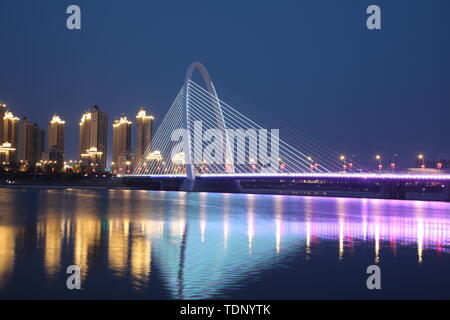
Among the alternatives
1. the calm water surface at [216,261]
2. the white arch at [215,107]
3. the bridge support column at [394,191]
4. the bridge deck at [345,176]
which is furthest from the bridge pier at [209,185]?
the calm water surface at [216,261]

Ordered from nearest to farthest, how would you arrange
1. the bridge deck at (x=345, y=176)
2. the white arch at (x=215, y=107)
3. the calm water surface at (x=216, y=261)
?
the calm water surface at (x=216, y=261) < the bridge deck at (x=345, y=176) < the white arch at (x=215, y=107)

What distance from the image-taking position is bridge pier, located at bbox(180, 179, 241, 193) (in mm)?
69875

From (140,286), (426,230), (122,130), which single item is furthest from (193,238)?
(122,130)

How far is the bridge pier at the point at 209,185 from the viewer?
69.9 metres

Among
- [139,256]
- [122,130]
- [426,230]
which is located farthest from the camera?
[122,130]

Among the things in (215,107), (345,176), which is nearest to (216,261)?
(345,176)

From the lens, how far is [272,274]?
11.8m

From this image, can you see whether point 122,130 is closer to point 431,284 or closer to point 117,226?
point 117,226

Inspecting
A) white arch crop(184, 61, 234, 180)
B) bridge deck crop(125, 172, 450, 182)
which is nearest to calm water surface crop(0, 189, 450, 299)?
bridge deck crop(125, 172, 450, 182)

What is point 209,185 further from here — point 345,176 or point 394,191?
point 345,176

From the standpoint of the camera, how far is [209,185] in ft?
236

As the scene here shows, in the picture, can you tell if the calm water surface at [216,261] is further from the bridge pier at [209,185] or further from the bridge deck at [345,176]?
the bridge pier at [209,185]

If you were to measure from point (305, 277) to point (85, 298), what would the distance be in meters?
4.30

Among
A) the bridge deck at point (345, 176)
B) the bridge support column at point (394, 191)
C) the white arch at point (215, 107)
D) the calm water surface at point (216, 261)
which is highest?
the white arch at point (215, 107)
